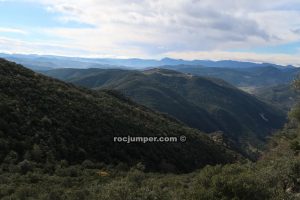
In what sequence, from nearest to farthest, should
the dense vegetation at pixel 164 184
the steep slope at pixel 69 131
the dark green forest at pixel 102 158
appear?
the dense vegetation at pixel 164 184 < the dark green forest at pixel 102 158 < the steep slope at pixel 69 131

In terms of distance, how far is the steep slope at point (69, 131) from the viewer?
33.8 metres

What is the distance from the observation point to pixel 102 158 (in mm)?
39000

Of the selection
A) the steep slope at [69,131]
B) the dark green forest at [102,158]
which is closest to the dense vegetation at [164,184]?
the dark green forest at [102,158]

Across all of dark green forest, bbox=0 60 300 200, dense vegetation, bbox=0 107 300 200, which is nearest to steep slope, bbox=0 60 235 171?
dark green forest, bbox=0 60 300 200

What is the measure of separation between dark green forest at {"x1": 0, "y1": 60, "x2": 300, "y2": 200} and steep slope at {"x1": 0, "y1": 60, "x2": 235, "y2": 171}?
0.10m

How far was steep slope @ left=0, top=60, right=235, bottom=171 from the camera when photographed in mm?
33812

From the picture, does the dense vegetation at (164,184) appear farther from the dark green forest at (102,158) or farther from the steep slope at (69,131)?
the steep slope at (69,131)

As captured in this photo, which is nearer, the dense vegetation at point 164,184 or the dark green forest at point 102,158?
the dense vegetation at point 164,184

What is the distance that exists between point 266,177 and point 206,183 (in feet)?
19.9

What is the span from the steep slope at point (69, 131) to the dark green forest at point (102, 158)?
10 centimetres

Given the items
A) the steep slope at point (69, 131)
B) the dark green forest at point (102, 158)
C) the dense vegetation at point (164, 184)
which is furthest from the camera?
the steep slope at point (69, 131)

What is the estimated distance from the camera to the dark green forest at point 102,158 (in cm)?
1547

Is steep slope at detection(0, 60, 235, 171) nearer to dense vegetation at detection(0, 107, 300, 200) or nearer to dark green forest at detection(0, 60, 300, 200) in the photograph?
dark green forest at detection(0, 60, 300, 200)

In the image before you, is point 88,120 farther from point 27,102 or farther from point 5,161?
point 5,161
